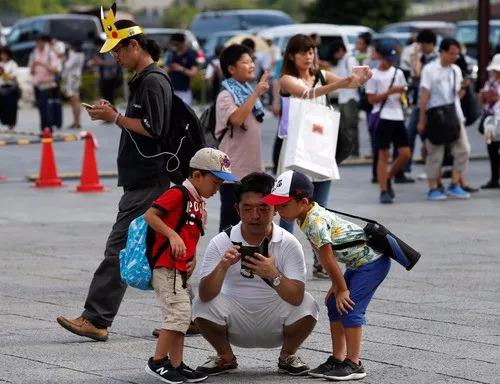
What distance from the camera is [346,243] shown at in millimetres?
6840

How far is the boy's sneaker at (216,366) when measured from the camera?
275 inches

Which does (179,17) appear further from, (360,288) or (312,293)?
(360,288)

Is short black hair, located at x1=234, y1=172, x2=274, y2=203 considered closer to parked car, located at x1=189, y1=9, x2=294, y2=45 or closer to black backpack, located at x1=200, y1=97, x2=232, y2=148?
black backpack, located at x1=200, y1=97, x2=232, y2=148

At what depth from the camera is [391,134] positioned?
1477 cm

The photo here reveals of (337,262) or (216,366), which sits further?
(216,366)

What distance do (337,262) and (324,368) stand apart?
492mm

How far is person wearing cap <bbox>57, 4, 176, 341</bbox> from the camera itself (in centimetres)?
782

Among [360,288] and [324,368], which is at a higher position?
[360,288]

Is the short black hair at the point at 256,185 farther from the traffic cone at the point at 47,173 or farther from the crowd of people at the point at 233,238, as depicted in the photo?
the traffic cone at the point at 47,173

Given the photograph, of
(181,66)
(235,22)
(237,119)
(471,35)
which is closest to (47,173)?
(181,66)

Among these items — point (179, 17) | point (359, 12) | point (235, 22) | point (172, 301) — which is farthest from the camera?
point (179, 17)

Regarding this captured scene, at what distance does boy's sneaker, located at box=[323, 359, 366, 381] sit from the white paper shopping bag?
9.53 feet

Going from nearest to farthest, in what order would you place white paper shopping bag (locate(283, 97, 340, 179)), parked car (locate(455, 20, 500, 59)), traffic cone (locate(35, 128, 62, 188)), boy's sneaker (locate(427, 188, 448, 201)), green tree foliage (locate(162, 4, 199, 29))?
white paper shopping bag (locate(283, 97, 340, 179)) < boy's sneaker (locate(427, 188, 448, 201)) < traffic cone (locate(35, 128, 62, 188)) < parked car (locate(455, 20, 500, 59)) < green tree foliage (locate(162, 4, 199, 29))

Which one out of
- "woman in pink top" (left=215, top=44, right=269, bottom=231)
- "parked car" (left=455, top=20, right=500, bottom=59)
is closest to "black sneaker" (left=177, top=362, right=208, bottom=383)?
"woman in pink top" (left=215, top=44, right=269, bottom=231)
